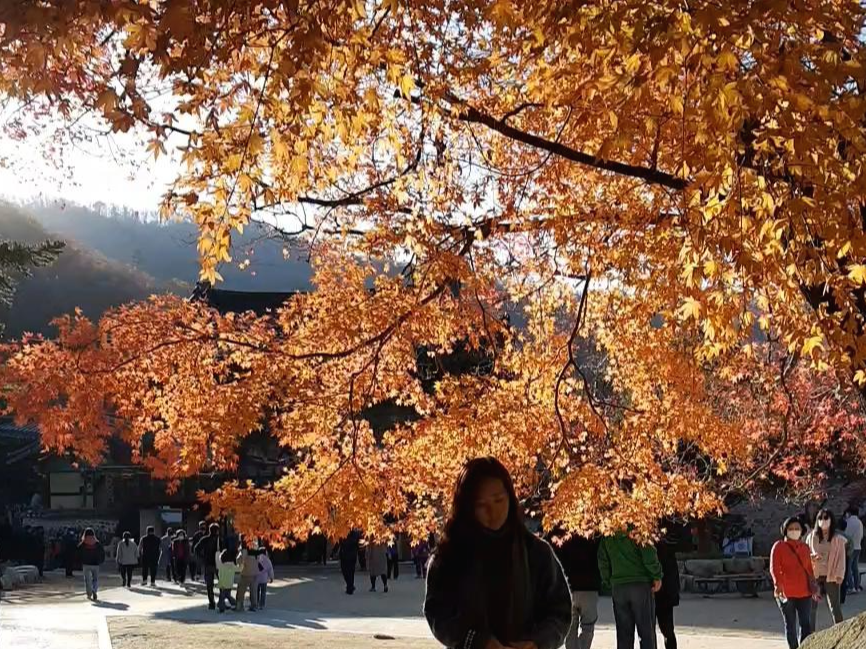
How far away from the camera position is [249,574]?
2006cm

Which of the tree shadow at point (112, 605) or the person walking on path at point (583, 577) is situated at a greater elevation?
the person walking on path at point (583, 577)

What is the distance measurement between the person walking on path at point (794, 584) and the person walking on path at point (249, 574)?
452 inches

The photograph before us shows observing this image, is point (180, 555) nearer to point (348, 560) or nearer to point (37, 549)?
point (348, 560)

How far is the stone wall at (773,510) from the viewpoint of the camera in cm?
3256

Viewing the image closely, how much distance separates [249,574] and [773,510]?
65.1 feet

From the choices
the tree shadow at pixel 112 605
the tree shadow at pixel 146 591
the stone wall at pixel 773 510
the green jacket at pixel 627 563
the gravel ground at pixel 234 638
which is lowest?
the gravel ground at pixel 234 638

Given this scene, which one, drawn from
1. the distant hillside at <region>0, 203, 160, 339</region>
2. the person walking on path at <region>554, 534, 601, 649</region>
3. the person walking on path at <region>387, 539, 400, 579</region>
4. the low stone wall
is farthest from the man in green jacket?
the distant hillside at <region>0, 203, 160, 339</region>

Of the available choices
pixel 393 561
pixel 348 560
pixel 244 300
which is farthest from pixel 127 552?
pixel 244 300

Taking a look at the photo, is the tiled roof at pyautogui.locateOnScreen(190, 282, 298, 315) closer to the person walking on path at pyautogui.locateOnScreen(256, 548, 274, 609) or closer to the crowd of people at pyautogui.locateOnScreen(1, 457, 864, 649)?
the crowd of people at pyautogui.locateOnScreen(1, 457, 864, 649)

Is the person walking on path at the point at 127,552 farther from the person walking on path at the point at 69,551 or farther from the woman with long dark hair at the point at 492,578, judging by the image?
the woman with long dark hair at the point at 492,578

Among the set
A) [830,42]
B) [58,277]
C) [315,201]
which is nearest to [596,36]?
[830,42]

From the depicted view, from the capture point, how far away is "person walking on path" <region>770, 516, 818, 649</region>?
10359 millimetres

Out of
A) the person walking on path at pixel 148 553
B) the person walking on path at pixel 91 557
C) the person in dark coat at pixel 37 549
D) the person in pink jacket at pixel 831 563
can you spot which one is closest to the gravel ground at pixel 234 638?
the person in pink jacket at pixel 831 563

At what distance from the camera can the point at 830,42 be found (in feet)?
21.6
